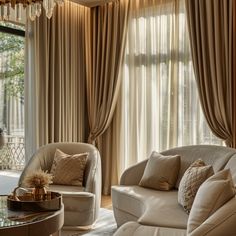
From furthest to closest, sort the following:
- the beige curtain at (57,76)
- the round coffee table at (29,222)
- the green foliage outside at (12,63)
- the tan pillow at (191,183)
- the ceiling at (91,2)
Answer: the ceiling at (91,2)
the beige curtain at (57,76)
the green foliage outside at (12,63)
the tan pillow at (191,183)
the round coffee table at (29,222)

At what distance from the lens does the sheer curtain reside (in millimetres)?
4973

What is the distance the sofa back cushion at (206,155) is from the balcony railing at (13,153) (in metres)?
2.25

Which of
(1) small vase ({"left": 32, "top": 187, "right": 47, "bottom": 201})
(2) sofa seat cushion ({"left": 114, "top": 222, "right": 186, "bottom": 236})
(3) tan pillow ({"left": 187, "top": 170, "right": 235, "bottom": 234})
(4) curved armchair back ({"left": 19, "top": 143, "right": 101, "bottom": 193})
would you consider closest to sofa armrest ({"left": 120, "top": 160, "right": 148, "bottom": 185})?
(4) curved armchair back ({"left": 19, "top": 143, "right": 101, "bottom": 193})

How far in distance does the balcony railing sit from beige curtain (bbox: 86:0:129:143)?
109cm

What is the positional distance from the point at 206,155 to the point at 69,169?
153 cm

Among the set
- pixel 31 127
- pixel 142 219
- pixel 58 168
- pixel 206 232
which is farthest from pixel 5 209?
pixel 31 127

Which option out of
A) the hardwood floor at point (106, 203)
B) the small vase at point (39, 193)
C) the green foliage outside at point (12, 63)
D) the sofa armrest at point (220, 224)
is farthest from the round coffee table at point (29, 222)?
the green foliage outside at point (12, 63)

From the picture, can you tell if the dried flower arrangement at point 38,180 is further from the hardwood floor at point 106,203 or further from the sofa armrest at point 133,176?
the hardwood floor at point 106,203

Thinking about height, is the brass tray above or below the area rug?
above

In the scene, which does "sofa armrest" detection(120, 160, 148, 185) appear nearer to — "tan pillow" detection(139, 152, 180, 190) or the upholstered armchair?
"tan pillow" detection(139, 152, 180, 190)

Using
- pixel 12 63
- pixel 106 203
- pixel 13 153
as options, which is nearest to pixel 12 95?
pixel 12 63

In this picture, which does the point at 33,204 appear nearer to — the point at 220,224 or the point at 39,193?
the point at 39,193

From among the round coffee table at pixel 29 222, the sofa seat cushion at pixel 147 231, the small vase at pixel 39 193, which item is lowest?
the sofa seat cushion at pixel 147 231

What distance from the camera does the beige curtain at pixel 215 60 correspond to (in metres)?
4.52
